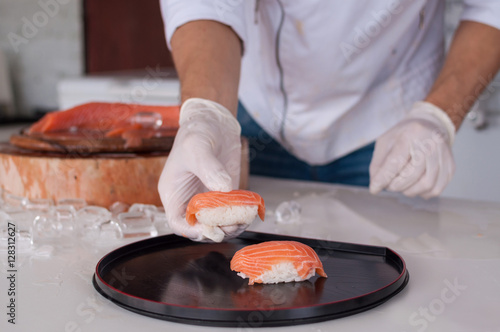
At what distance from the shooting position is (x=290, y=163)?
5.67ft

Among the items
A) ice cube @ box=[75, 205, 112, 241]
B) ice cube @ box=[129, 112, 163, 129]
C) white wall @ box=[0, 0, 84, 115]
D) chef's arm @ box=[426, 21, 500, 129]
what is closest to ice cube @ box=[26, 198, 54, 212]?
ice cube @ box=[75, 205, 112, 241]

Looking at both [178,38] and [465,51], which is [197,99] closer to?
[178,38]

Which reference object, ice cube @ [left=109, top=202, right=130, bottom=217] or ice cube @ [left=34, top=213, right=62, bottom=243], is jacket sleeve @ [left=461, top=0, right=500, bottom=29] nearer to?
ice cube @ [left=109, top=202, right=130, bottom=217]

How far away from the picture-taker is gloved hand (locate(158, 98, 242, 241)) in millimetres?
889

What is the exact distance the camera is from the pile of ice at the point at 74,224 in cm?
99

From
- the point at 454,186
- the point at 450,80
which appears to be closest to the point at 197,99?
the point at 450,80

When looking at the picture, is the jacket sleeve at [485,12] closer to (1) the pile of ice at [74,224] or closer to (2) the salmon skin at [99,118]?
(2) the salmon skin at [99,118]

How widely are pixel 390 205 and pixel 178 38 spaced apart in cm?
67

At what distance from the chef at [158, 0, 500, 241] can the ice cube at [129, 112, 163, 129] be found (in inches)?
7.4

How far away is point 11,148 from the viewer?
1307 millimetres

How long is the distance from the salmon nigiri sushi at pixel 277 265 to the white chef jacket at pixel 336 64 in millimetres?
695

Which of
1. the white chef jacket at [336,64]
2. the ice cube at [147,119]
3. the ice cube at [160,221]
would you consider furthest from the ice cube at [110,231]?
the white chef jacket at [336,64]

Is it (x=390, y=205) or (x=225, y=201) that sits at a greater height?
(x=225, y=201)

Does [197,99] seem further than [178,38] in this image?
No
